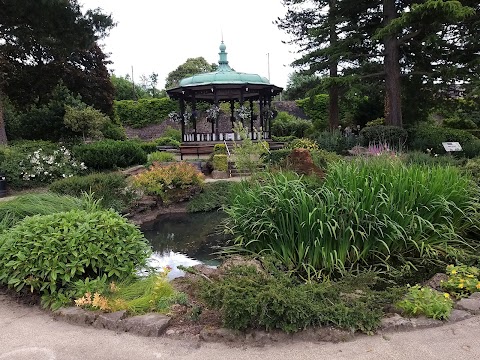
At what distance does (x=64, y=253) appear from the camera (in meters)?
3.01

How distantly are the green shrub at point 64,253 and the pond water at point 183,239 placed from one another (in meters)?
0.97

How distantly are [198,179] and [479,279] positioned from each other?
702 centimetres

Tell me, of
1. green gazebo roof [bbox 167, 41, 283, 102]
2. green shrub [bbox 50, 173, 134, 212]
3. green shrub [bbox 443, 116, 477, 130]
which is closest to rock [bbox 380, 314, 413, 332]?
green shrub [bbox 50, 173, 134, 212]

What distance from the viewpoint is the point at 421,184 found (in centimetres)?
402

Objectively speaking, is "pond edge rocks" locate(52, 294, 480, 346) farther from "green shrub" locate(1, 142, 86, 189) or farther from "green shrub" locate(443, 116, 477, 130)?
"green shrub" locate(443, 116, 477, 130)

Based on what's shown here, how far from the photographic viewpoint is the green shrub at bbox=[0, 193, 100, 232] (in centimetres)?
421

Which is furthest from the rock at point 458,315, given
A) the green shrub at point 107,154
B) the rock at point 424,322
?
the green shrub at point 107,154

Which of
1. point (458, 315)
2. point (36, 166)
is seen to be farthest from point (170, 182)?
point (458, 315)

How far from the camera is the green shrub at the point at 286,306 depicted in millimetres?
2396

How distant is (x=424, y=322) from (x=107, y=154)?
10.7 metres

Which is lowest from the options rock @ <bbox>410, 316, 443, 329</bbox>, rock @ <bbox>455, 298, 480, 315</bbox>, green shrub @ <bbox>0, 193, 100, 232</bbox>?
rock @ <bbox>410, 316, 443, 329</bbox>

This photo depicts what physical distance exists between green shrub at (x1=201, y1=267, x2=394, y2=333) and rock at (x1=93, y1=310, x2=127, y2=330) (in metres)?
0.58

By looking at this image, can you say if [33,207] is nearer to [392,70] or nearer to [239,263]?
[239,263]

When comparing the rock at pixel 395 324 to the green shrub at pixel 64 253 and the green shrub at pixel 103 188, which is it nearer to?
the green shrub at pixel 64 253
